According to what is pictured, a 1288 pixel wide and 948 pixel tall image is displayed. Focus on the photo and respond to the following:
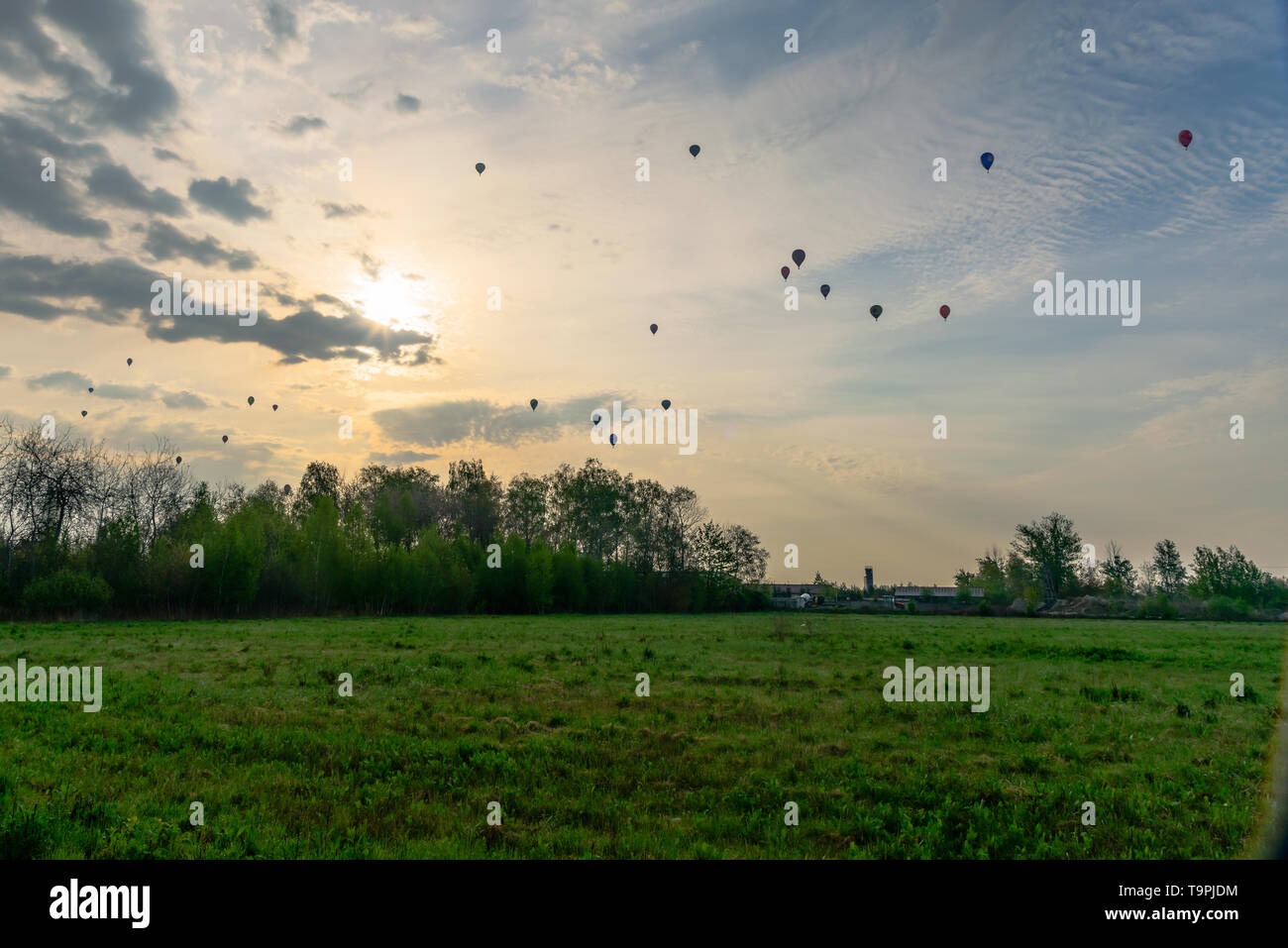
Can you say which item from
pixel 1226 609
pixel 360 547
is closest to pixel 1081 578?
pixel 1226 609

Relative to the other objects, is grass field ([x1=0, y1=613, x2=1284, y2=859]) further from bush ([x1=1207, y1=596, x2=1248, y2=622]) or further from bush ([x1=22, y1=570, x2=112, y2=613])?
bush ([x1=1207, y1=596, x2=1248, y2=622])

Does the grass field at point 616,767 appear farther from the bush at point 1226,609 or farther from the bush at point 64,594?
the bush at point 1226,609

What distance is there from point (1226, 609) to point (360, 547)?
317 feet

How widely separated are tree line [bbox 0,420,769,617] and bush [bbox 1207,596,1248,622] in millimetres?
53439

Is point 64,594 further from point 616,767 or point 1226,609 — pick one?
point 1226,609

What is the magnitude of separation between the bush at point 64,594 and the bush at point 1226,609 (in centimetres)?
10723

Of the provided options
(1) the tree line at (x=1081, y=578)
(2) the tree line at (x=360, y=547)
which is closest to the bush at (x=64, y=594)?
(2) the tree line at (x=360, y=547)

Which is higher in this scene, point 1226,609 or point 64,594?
point 64,594

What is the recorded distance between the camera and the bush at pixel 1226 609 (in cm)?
7912

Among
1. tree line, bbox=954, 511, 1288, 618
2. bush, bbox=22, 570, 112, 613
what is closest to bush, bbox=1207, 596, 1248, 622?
tree line, bbox=954, 511, 1288, 618

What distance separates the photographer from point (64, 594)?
50.3 meters

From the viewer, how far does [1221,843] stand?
820 cm

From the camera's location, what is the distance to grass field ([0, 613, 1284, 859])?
7977 mm
